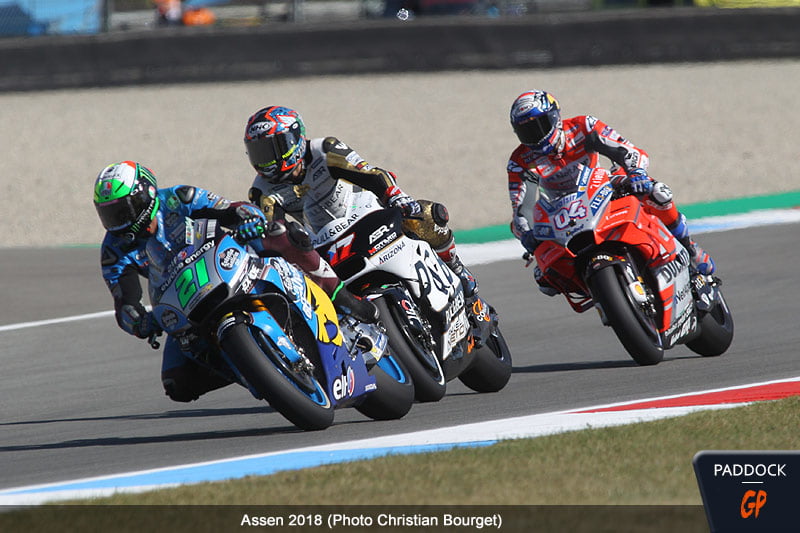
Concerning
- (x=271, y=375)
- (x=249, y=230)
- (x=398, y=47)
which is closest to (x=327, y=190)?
(x=249, y=230)

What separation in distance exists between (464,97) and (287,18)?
14.5ft

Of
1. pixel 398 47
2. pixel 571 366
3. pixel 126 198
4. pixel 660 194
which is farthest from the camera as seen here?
pixel 398 47

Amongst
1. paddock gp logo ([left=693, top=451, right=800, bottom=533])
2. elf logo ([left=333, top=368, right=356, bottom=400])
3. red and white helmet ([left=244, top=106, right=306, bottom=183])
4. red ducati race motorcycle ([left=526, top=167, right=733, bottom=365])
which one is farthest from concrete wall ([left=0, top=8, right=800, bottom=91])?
paddock gp logo ([left=693, top=451, right=800, bottom=533])

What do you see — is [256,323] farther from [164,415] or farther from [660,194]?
[660,194]

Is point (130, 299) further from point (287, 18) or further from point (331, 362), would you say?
point (287, 18)

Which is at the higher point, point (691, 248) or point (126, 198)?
point (126, 198)

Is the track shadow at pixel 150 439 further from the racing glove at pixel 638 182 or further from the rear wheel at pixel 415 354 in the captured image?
the racing glove at pixel 638 182

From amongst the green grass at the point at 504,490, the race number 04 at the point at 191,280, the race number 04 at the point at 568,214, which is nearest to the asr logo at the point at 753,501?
the green grass at the point at 504,490

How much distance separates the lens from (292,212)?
26.5 feet

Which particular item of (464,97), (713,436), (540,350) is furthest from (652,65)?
(713,436)

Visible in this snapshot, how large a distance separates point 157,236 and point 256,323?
80 centimetres

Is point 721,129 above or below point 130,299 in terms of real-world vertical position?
below

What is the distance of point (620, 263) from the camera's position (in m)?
8.68

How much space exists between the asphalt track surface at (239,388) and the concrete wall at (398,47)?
11.2m
